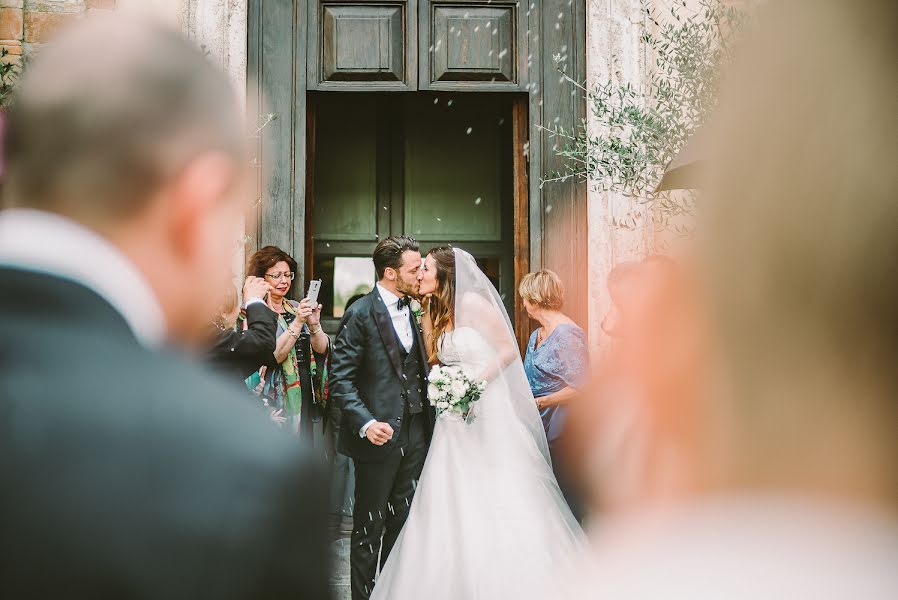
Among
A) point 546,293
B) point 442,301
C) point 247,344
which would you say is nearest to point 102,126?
point 247,344

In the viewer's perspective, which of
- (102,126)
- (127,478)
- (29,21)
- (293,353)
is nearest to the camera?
(127,478)

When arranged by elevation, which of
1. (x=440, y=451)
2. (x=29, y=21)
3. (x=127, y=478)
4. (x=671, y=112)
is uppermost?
(x=29, y=21)

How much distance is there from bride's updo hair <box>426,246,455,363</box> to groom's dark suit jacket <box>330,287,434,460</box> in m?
0.44

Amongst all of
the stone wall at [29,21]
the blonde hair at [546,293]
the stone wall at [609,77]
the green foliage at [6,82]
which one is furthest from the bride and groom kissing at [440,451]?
the stone wall at [29,21]

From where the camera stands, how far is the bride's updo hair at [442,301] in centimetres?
514

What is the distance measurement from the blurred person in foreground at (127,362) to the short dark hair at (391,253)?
162 inches

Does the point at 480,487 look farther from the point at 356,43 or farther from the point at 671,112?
the point at 356,43

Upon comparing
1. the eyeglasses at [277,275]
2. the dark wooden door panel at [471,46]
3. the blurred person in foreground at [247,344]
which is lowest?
the blurred person in foreground at [247,344]

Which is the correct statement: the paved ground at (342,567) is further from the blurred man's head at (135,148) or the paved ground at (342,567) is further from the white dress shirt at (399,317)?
the blurred man's head at (135,148)

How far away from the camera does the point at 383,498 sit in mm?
4621

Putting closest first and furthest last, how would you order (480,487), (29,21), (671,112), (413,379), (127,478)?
(127,478)
(480,487)
(413,379)
(671,112)
(29,21)

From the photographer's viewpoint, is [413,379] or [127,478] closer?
[127,478]

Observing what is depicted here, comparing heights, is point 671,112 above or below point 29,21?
below

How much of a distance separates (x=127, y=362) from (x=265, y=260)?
16.4ft
